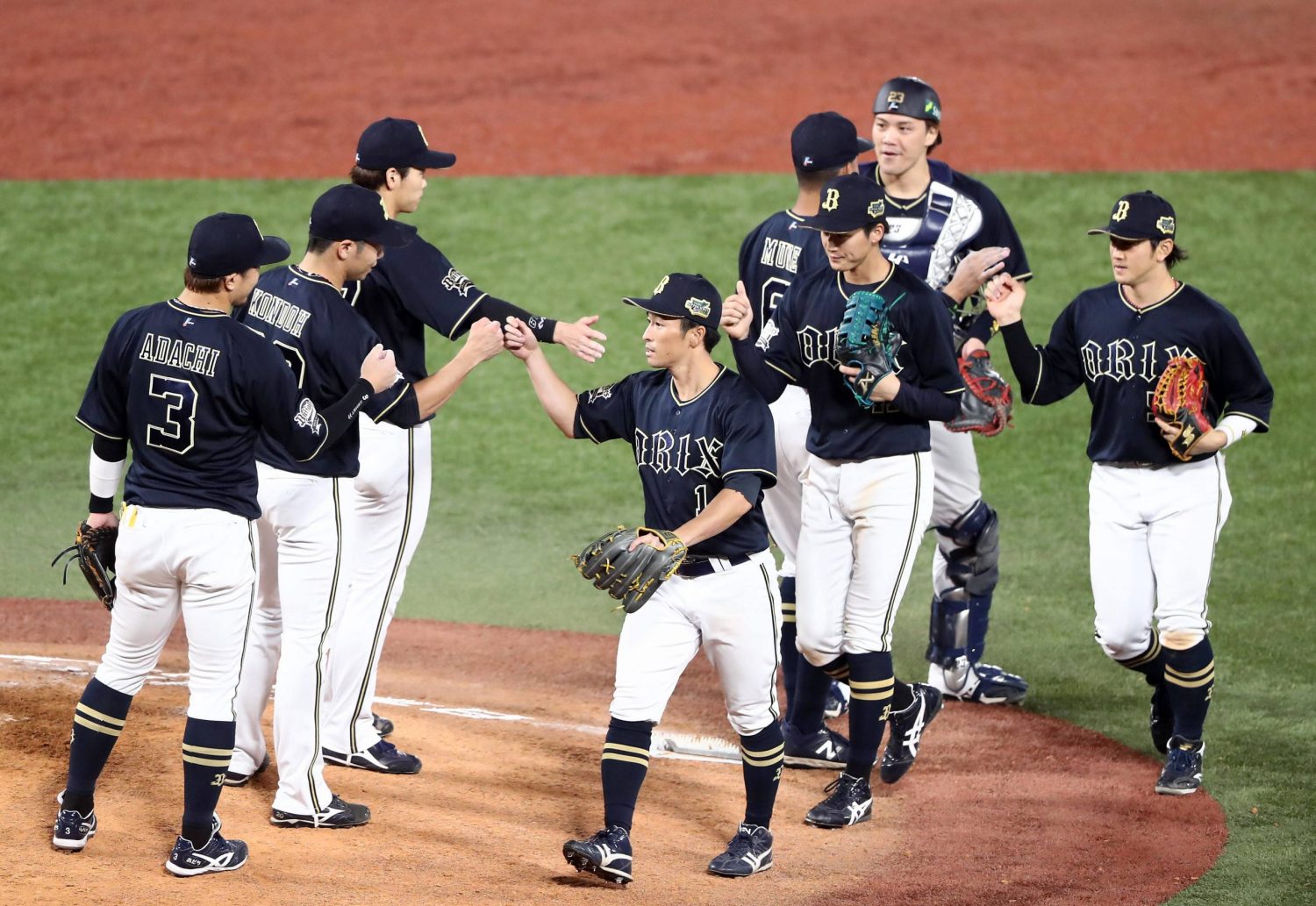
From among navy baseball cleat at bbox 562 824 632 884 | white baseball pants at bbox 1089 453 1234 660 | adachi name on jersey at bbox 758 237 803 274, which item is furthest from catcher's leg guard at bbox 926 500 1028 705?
navy baseball cleat at bbox 562 824 632 884

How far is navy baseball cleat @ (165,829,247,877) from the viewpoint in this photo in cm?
441

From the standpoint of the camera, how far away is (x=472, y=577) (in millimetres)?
8219

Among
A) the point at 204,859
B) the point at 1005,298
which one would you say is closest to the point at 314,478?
the point at 204,859

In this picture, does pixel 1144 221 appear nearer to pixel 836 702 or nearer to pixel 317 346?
pixel 836 702

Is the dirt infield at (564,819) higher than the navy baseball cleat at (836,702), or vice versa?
the navy baseball cleat at (836,702)

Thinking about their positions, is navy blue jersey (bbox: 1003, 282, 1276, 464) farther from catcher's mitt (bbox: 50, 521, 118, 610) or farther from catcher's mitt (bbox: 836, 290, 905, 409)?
catcher's mitt (bbox: 50, 521, 118, 610)

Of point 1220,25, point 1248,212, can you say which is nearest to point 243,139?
point 1248,212

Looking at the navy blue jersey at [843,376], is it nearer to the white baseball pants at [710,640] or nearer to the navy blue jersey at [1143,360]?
the navy blue jersey at [1143,360]

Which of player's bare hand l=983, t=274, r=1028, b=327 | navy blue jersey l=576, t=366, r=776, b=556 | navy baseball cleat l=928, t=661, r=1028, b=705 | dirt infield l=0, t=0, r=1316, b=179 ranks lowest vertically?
navy baseball cleat l=928, t=661, r=1028, b=705

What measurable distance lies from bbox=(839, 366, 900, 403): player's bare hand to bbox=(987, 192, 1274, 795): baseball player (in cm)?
77

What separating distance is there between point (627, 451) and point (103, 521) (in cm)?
560

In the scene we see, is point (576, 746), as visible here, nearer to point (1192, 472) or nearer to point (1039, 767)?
point (1039, 767)

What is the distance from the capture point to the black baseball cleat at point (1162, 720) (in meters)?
5.89

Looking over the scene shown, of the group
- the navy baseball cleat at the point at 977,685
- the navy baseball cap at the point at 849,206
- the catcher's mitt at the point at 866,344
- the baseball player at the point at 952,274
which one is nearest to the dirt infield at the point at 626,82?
the baseball player at the point at 952,274
